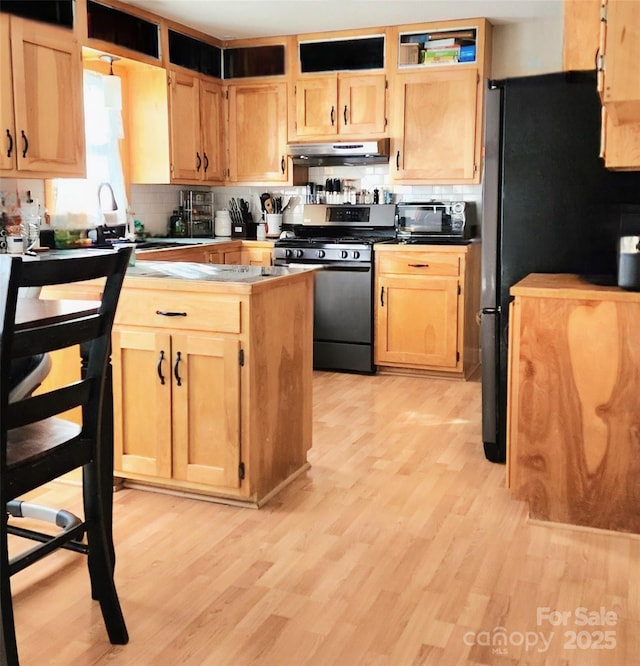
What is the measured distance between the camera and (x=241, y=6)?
4934 mm

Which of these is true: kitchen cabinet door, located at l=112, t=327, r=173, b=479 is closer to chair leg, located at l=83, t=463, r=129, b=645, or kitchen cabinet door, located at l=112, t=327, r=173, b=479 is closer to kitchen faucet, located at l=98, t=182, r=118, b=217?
chair leg, located at l=83, t=463, r=129, b=645

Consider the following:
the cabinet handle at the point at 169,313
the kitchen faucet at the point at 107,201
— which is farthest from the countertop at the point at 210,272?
the kitchen faucet at the point at 107,201

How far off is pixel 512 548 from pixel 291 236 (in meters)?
3.69

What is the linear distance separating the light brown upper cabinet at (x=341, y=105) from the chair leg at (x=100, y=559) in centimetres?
410

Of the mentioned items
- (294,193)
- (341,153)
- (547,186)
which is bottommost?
(547,186)

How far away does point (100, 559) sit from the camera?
2098 mm

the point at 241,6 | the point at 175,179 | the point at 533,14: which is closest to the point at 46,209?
the point at 175,179

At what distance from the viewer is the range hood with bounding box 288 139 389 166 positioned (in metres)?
5.56

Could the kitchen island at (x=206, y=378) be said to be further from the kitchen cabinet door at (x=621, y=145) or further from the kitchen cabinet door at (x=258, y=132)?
the kitchen cabinet door at (x=258, y=132)

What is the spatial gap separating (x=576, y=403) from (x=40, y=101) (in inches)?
124

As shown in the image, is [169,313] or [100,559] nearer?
[100,559]

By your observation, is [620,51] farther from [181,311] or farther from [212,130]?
[212,130]

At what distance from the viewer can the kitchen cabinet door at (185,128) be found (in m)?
5.50

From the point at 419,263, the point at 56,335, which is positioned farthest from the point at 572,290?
the point at 419,263
